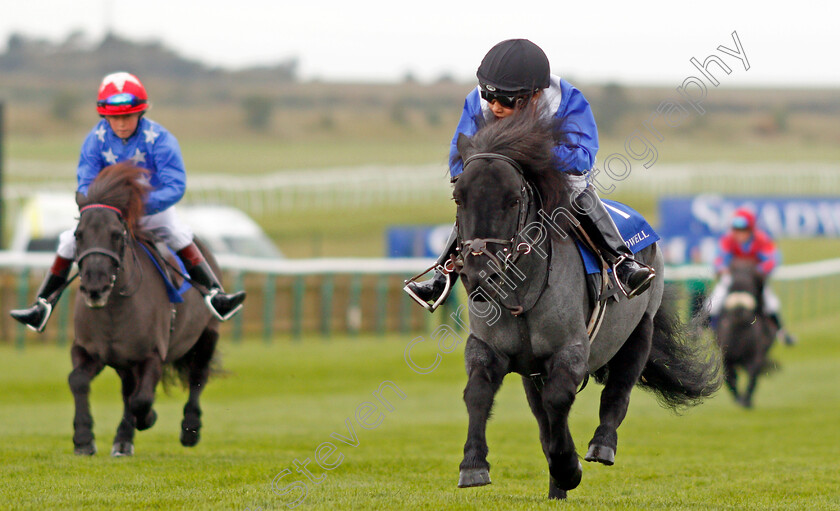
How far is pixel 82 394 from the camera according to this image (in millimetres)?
6953

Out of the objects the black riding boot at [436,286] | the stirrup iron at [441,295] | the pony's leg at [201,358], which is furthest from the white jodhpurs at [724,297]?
the stirrup iron at [441,295]

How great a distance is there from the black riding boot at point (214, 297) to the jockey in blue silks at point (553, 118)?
98.7 inches

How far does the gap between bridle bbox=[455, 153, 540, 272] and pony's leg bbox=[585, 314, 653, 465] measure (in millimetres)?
1039

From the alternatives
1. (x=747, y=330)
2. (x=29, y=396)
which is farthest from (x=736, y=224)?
(x=29, y=396)

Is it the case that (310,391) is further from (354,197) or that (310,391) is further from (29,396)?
(354,197)

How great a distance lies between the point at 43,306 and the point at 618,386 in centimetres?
364

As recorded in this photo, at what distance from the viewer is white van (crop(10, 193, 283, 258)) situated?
19.4m

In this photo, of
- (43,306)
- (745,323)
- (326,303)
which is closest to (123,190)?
(43,306)

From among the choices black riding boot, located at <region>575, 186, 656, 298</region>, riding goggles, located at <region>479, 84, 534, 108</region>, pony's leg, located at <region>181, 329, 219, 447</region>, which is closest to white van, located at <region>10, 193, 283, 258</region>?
pony's leg, located at <region>181, 329, 219, 447</region>

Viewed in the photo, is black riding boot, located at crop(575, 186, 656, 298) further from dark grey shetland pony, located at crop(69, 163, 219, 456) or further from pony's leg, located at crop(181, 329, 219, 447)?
pony's leg, located at crop(181, 329, 219, 447)

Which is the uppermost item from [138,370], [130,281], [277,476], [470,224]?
[470,224]

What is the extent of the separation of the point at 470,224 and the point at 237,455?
12.6 ft

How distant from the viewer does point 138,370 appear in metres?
7.07

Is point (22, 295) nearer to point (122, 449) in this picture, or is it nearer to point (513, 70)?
point (122, 449)
